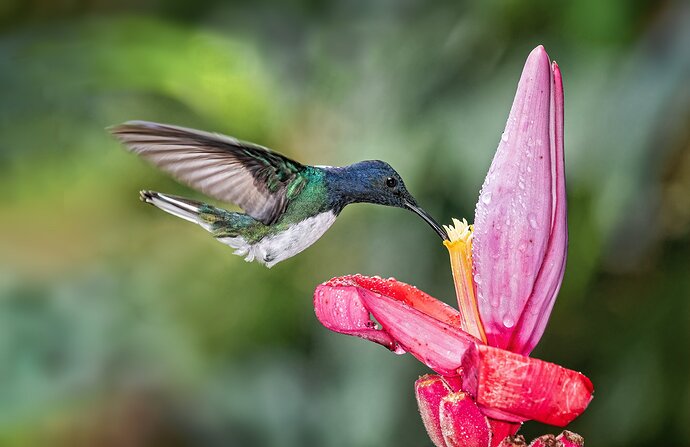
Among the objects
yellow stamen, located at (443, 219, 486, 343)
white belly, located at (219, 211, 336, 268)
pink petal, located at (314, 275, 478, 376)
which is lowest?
pink petal, located at (314, 275, 478, 376)

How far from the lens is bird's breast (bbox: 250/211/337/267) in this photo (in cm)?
135

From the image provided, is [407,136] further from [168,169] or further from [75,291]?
[168,169]

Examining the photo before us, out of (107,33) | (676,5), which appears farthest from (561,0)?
(107,33)

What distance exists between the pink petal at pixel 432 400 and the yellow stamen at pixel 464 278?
9cm

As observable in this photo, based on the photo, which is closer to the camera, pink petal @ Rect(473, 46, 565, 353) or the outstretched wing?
pink petal @ Rect(473, 46, 565, 353)

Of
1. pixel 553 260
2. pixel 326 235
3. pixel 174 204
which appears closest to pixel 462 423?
pixel 553 260

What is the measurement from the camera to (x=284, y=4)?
2.96 meters

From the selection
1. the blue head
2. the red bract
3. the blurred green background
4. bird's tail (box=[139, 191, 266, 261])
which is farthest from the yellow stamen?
the blurred green background

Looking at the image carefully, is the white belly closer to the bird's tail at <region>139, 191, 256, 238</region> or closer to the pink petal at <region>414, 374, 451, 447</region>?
the bird's tail at <region>139, 191, 256, 238</region>

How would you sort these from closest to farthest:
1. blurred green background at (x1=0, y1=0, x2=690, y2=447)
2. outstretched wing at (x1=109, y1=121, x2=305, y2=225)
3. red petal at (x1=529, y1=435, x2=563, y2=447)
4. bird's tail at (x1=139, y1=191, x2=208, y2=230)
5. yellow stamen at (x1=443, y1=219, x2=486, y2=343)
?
1. red petal at (x1=529, y1=435, x2=563, y2=447)
2. yellow stamen at (x1=443, y1=219, x2=486, y2=343)
3. outstretched wing at (x1=109, y1=121, x2=305, y2=225)
4. bird's tail at (x1=139, y1=191, x2=208, y2=230)
5. blurred green background at (x1=0, y1=0, x2=690, y2=447)

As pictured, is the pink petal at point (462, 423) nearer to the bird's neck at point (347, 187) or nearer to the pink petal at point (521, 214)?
the pink petal at point (521, 214)

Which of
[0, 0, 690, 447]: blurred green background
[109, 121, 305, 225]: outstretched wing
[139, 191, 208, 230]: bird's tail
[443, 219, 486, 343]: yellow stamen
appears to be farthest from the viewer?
[0, 0, 690, 447]: blurred green background

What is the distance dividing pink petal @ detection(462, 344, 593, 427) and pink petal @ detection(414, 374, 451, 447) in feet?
0.21

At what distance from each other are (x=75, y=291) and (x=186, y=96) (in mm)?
699
